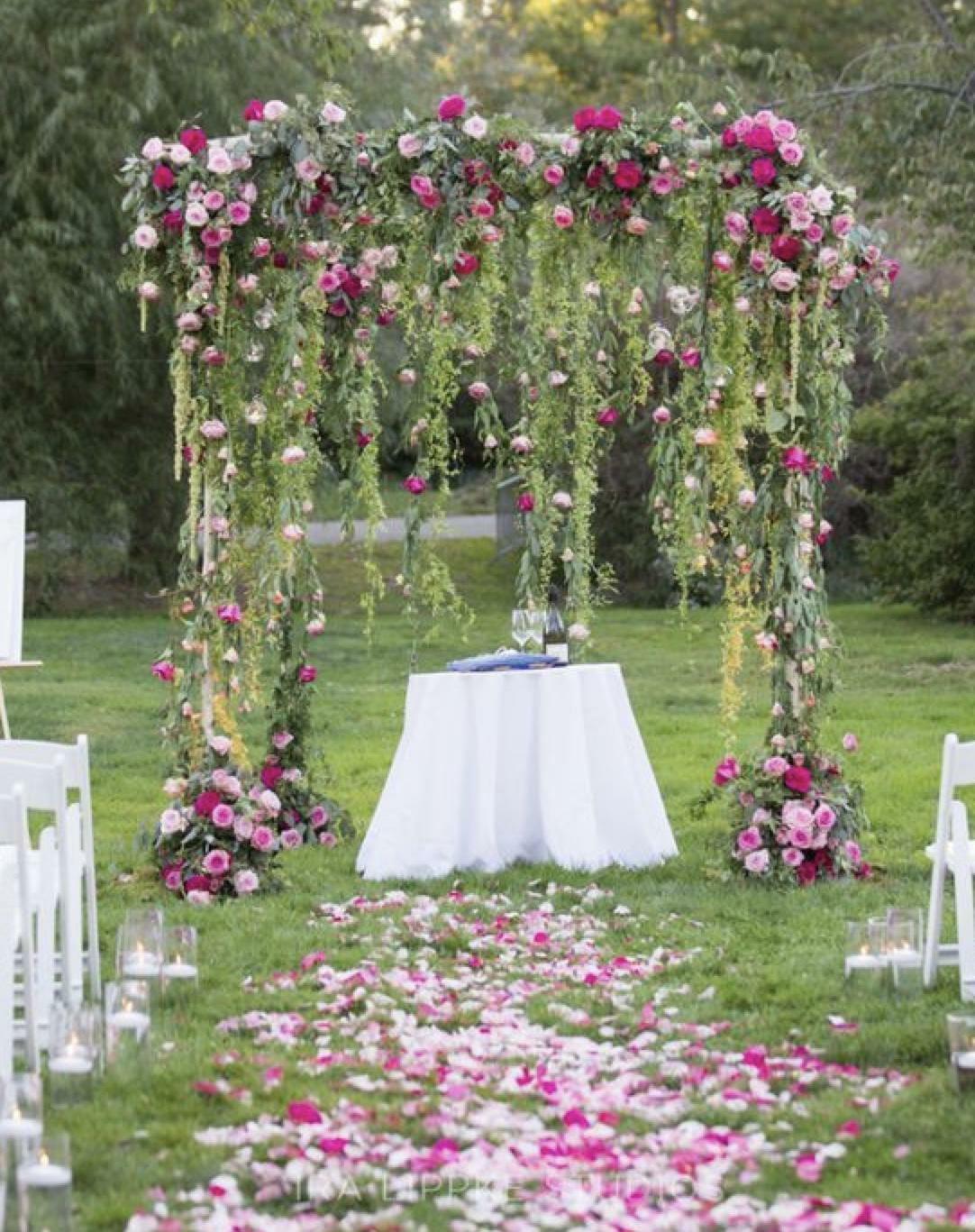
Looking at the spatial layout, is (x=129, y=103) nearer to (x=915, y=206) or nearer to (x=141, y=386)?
(x=141, y=386)

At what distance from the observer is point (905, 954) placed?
542 centimetres

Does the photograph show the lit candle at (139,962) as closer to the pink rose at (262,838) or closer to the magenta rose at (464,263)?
the pink rose at (262,838)

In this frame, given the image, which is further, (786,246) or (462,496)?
(462,496)

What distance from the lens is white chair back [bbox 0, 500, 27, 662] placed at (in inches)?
336

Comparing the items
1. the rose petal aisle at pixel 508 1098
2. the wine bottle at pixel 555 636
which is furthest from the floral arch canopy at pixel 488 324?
the rose petal aisle at pixel 508 1098

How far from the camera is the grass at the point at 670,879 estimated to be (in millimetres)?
4289

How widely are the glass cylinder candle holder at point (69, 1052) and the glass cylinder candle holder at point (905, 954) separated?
210cm

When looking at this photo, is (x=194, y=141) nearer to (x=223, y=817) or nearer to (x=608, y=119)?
(x=608, y=119)

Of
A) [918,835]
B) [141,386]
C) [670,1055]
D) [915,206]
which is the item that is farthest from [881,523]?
[670,1055]

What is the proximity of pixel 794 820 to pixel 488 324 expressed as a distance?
2055 mm

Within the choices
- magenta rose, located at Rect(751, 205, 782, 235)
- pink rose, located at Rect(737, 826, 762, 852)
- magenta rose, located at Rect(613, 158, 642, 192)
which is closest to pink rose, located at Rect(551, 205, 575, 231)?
magenta rose, located at Rect(613, 158, 642, 192)

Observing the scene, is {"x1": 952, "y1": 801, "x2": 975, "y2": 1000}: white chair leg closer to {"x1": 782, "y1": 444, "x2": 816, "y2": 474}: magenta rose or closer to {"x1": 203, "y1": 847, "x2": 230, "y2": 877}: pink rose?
{"x1": 782, "y1": 444, "x2": 816, "y2": 474}: magenta rose

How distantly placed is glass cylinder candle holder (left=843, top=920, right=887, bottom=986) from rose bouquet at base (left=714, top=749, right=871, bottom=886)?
5.61ft

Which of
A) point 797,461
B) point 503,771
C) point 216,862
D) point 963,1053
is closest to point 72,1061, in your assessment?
point 963,1053
